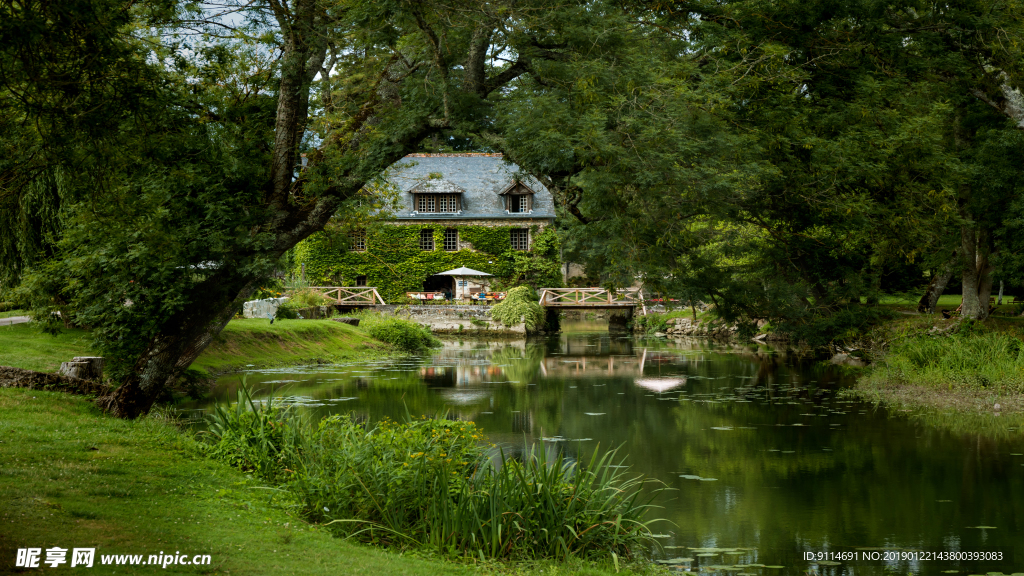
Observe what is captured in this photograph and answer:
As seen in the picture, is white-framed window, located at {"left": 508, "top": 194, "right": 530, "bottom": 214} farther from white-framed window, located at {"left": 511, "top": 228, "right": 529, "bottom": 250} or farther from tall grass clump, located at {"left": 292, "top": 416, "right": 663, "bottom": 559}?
tall grass clump, located at {"left": 292, "top": 416, "right": 663, "bottom": 559}

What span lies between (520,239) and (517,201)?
208 cm

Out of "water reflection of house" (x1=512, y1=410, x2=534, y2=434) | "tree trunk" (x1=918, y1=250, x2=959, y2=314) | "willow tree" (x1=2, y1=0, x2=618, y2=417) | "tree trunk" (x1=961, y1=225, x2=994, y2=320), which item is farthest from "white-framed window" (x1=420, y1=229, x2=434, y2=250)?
"willow tree" (x1=2, y1=0, x2=618, y2=417)

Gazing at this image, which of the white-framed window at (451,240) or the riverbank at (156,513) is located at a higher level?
the white-framed window at (451,240)

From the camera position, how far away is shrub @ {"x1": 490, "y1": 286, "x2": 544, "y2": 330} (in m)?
35.5

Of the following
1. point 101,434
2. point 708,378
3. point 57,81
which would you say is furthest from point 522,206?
point 57,81

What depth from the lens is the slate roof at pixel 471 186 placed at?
143 ft

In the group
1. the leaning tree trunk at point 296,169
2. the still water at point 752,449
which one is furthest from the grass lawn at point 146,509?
the still water at point 752,449

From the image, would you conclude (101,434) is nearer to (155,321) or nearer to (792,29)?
(155,321)

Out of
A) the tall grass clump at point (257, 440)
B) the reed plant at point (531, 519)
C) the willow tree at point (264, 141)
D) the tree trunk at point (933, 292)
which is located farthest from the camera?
the tree trunk at point (933, 292)

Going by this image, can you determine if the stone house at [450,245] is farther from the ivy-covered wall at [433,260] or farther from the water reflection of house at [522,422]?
the water reflection of house at [522,422]

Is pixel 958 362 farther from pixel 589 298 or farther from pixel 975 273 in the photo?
pixel 589 298

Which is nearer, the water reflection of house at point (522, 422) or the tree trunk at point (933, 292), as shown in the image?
the water reflection of house at point (522, 422)

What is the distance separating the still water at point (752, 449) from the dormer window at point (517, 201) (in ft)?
69.8

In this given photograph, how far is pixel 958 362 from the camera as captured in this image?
16109 mm
